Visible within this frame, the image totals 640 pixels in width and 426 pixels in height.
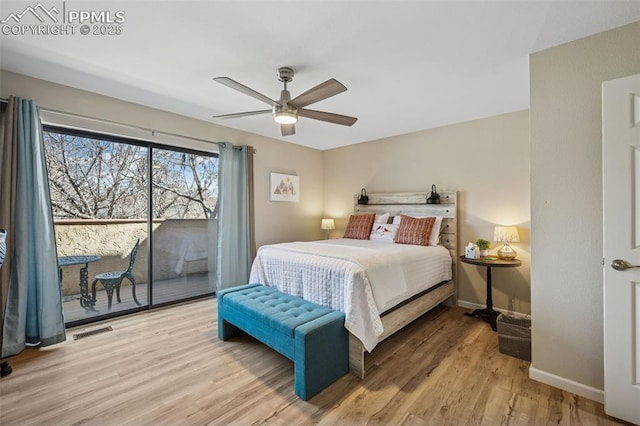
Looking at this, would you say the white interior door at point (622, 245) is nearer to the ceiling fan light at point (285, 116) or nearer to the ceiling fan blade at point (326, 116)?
the ceiling fan blade at point (326, 116)

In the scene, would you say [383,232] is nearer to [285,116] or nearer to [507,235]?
[507,235]

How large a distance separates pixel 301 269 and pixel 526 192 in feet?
9.06

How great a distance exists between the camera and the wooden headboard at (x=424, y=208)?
3.73m

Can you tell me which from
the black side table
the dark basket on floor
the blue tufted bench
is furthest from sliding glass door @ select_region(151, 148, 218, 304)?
the dark basket on floor

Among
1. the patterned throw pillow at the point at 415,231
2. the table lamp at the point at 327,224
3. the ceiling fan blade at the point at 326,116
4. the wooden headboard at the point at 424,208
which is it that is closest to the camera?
the ceiling fan blade at the point at 326,116

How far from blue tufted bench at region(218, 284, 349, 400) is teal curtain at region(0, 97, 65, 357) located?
1617mm

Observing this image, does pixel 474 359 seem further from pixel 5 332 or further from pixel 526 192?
pixel 5 332

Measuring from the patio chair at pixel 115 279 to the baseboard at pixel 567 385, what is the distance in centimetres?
410

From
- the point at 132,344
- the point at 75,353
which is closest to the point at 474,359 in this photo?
the point at 132,344

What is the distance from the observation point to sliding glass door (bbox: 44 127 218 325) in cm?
301

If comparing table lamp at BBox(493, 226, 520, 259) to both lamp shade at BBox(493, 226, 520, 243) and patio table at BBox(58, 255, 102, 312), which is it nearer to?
lamp shade at BBox(493, 226, 520, 243)

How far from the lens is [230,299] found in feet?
8.52

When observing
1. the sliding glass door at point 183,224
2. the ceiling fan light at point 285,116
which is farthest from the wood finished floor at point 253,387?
the ceiling fan light at point 285,116

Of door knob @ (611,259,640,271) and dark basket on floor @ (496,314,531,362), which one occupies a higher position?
door knob @ (611,259,640,271)
